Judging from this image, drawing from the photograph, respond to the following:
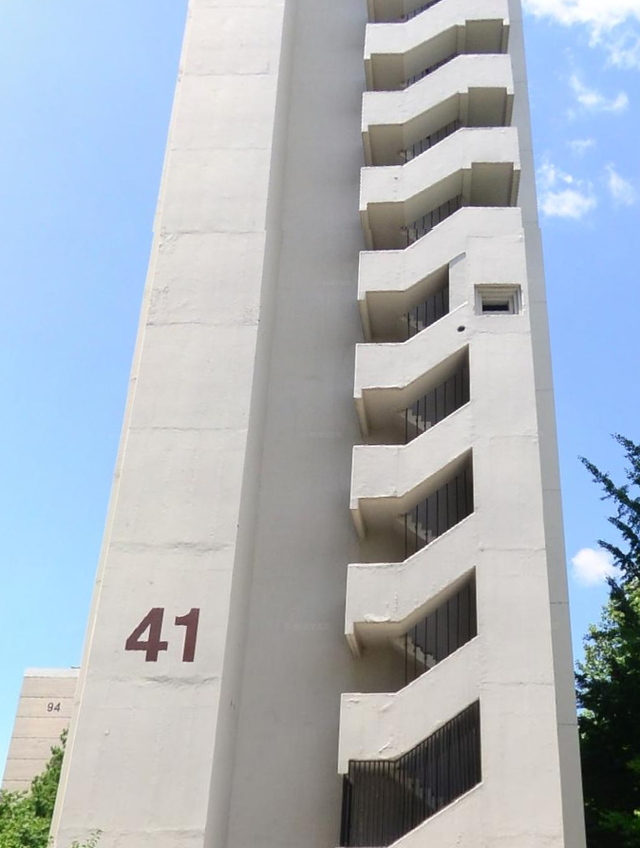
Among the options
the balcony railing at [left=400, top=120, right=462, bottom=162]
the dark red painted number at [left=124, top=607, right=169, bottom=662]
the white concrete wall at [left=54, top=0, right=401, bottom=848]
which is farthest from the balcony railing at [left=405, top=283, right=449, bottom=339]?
the dark red painted number at [left=124, top=607, right=169, bottom=662]

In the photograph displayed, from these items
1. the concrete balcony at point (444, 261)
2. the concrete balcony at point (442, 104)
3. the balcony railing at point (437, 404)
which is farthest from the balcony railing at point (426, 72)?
the balcony railing at point (437, 404)

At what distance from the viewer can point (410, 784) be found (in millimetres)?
16719

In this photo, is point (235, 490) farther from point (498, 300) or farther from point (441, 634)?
point (498, 300)

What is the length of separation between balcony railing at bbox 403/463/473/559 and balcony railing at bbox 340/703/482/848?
4032mm

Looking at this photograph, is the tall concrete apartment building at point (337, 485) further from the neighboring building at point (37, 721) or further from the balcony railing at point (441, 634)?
the neighboring building at point (37, 721)

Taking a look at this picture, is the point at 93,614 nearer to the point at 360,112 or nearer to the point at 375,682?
the point at 375,682

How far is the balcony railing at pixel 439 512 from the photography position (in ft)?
64.3

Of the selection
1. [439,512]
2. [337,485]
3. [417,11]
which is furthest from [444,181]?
[439,512]

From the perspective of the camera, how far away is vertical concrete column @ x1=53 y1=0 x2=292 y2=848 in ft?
50.3

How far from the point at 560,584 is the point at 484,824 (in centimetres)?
557

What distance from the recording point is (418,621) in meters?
18.1

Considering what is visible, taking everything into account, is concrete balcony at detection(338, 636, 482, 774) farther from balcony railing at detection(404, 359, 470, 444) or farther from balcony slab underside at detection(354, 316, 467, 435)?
balcony slab underside at detection(354, 316, 467, 435)

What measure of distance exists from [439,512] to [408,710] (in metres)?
4.69

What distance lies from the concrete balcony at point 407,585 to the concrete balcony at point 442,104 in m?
11.1
